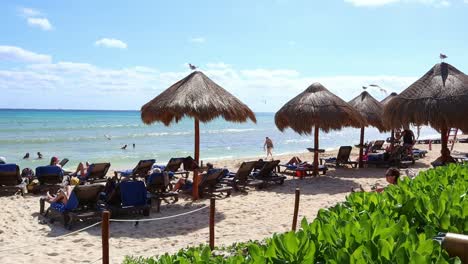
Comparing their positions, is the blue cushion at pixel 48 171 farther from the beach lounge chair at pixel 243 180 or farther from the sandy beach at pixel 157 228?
the beach lounge chair at pixel 243 180

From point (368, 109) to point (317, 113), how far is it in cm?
455

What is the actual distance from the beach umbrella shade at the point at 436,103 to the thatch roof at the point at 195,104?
12.3 feet

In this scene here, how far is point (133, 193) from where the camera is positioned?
24.9ft

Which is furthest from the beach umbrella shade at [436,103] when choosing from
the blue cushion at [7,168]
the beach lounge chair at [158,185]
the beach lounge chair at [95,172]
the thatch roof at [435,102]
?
the blue cushion at [7,168]

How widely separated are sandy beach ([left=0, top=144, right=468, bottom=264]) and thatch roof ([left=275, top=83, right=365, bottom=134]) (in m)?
2.21

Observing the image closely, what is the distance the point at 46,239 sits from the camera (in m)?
6.38

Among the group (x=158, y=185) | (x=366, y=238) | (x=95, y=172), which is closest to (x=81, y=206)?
(x=158, y=185)

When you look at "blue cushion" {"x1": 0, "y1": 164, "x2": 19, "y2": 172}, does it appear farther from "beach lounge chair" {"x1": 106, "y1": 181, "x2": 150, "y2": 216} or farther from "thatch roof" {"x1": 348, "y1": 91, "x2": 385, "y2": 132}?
"thatch roof" {"x1": 348, "y1": 91, "x2": 385, "y2": 132}

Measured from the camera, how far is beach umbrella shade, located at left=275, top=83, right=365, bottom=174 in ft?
38.3

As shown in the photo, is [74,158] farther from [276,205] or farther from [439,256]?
[439,256]

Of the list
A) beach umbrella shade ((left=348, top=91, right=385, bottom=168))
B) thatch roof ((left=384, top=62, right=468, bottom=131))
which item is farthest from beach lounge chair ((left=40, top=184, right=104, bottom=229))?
beach umbrella shade ((left=348, top=91, right=385, bottom=168))

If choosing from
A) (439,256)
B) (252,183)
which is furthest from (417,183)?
(252,183)

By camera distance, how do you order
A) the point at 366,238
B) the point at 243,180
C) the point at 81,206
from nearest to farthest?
the point at 366,238 → the point at 81,206 → the point at 243,180

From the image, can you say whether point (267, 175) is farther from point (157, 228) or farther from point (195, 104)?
point (157, 228)
